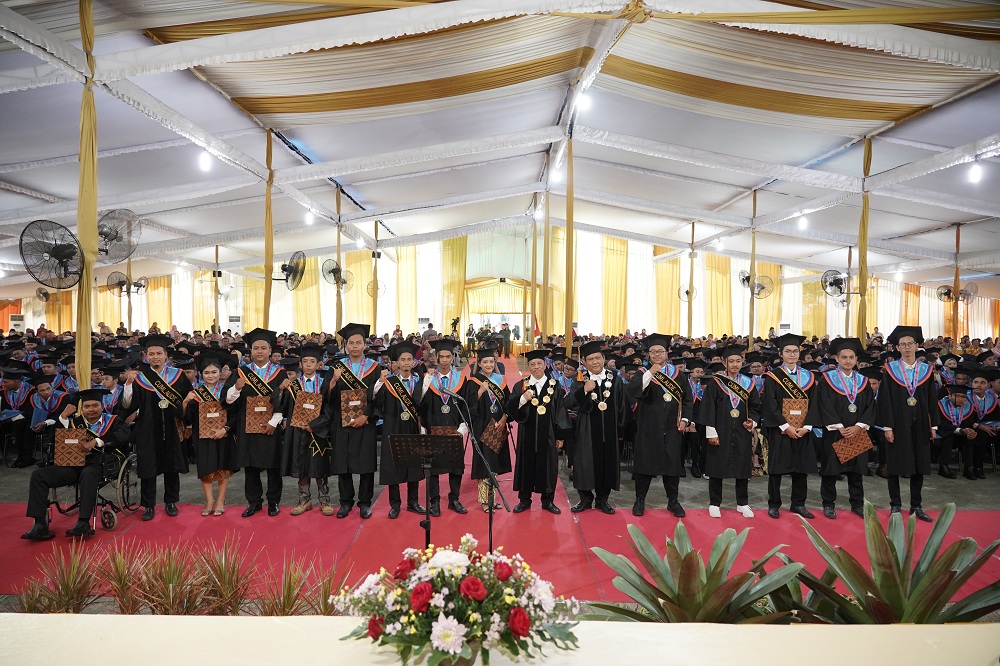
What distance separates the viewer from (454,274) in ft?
87.1

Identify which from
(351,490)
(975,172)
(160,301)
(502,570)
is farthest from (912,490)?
(160,301)

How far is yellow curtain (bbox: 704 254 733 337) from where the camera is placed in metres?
27.2

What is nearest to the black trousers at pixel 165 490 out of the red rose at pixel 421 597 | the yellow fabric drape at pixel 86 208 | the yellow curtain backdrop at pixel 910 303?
the yellow fabric drape at pixel 86 208

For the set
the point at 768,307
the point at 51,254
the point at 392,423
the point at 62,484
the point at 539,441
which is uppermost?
the point at 768,307

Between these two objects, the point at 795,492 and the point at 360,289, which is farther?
the point at 360,289

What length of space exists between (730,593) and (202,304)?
95.2ft

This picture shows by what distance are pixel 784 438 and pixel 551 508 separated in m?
2.58

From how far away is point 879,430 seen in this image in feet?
20.9

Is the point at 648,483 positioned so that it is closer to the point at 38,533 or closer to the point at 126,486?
the point at 126,486

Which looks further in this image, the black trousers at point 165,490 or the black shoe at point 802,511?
the black shoe at point 802,511

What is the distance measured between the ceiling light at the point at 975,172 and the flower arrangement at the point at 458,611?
13036 mm

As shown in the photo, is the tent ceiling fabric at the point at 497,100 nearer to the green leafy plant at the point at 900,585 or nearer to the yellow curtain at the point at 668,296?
the green leafy plant at the point at 900,585

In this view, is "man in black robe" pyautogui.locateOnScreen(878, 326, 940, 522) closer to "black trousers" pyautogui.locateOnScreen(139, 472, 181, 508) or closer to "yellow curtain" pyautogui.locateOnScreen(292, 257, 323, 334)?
"black trousers" pyautogui.locateOnScreen(139, 472, 181, 508)

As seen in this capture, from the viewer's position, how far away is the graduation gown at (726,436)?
6.27 metres
